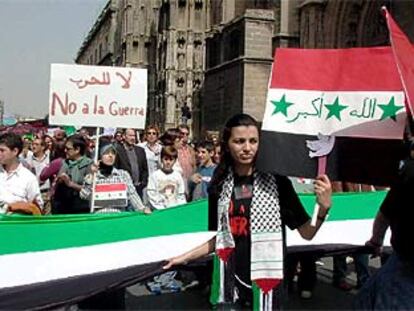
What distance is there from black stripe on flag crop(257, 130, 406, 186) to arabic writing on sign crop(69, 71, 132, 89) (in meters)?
4.19

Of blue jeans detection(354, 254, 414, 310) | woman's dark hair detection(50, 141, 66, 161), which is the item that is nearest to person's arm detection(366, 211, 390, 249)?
blue jeans detection(354, 254, 414, 310)

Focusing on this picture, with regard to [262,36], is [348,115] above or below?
below

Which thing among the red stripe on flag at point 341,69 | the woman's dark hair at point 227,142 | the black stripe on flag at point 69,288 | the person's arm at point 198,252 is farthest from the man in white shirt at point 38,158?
the red stripe on flag at point 341,69

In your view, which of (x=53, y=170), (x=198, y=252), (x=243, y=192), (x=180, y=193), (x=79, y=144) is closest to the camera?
(x=243, y=192)

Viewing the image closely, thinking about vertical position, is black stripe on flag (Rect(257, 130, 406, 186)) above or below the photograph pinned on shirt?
Result: above

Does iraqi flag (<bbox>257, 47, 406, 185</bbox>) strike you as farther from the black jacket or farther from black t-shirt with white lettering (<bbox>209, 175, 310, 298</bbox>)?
the black jacket

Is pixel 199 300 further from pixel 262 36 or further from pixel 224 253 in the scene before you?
pixel 262 36

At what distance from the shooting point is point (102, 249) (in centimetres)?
552

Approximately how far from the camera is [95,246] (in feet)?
18.2

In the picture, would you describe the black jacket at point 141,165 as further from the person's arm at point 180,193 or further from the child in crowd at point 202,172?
the person's arm at point 180,193

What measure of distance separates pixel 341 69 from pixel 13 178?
3757 millimetres

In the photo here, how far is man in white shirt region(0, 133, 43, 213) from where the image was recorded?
6.00 meters

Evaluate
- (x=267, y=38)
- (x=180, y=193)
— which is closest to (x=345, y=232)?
(x=180, y=193)

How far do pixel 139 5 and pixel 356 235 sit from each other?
74.4 meters
